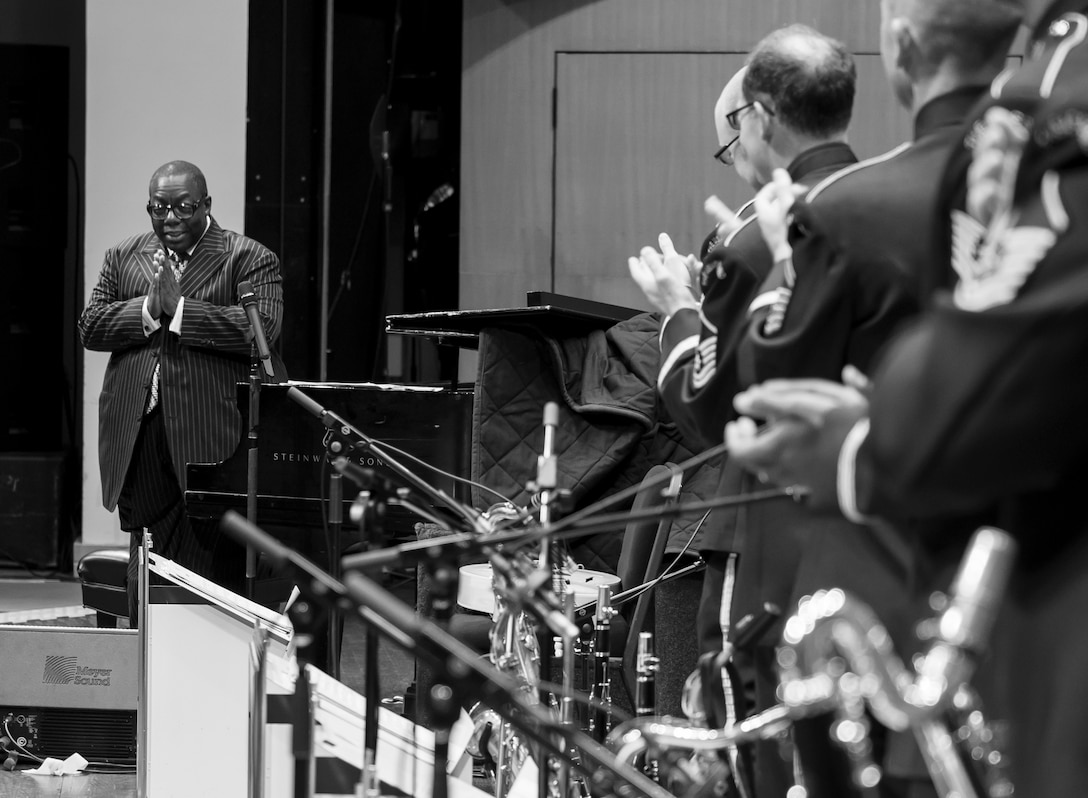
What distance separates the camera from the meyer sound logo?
3.57m

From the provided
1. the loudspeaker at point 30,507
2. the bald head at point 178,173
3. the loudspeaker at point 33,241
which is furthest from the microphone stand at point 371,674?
Result: the loudspeaker at point 33,241

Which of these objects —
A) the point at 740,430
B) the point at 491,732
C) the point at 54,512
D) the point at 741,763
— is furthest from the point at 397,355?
the point at 740,430

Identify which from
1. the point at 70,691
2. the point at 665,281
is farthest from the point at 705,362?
the point at 70,691

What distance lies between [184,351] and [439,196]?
203 centimetres

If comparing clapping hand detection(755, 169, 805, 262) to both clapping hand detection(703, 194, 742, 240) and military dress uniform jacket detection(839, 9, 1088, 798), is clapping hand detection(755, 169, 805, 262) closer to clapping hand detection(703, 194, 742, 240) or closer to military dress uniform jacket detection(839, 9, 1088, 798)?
clapping hand detection(703, 194, 742, 240)

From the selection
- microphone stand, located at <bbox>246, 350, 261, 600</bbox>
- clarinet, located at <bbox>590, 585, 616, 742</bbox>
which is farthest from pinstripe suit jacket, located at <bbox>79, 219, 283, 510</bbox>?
clarinet, located at <bbox>590, 585, 616, 742</bbox>

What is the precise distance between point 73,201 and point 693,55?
10.8 feet

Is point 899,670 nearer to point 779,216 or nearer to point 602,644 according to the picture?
point 779,216

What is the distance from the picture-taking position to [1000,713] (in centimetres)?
107

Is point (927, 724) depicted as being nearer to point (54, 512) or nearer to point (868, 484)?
point (868, 484)

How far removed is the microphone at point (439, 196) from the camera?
19.7 ft

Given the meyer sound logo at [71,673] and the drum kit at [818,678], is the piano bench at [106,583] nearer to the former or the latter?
the meyer sound logo at [71,673]

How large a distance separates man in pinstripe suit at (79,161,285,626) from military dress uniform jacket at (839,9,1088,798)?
333cm

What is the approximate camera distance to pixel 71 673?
11.7ft
